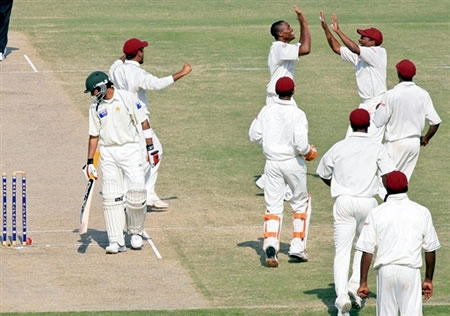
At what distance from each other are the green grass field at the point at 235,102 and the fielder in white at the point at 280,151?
550 millimetres

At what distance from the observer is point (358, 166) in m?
14.2

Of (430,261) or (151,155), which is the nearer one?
(430,261)

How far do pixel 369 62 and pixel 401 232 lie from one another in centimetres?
675

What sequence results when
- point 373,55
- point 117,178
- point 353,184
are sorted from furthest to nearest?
point 373,55
point 117,178
point 353,184

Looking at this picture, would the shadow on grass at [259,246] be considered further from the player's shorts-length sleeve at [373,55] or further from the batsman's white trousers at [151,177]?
the player's shorts-length sleeve at [373,55]

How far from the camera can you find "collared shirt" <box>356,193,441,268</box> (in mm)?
12312

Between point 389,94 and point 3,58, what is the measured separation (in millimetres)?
13163

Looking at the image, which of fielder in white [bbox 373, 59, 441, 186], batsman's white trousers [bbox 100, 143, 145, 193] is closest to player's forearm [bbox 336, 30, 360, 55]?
fielder in white [bbox 373, 59, 441, 186]

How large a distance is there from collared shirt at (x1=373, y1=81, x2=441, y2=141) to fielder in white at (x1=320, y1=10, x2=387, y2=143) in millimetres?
→ 1052

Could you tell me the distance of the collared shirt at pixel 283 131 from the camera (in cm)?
1588

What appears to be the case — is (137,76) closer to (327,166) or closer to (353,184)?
(327,166)

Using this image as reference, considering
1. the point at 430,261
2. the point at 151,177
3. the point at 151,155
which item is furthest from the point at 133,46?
the point at 430,261

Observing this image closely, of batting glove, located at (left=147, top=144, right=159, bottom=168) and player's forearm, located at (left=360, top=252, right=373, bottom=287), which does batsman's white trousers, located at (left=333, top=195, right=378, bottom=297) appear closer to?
player's forearm, located at (left=360, top=252, right=373, bottom=287)

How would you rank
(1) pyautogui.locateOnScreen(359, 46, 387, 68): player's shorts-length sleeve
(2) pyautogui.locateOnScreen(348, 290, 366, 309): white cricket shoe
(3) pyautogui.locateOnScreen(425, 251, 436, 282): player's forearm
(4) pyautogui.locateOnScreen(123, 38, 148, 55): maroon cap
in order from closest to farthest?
1. (3) pyautogui.locateOnScreen(425, 251, 436, 282): player's forearm
2. (2) pyautogui.locateOnScreen(348, 290, 366, 309): white cricket shoe
3. (4) pyautogui.locateOnScreen(123, 38, 148, 55): maroon cap
4. (1) pyautogui.locateOnScreen(359, 46, 387, 68): player's shorts-length sleeve
